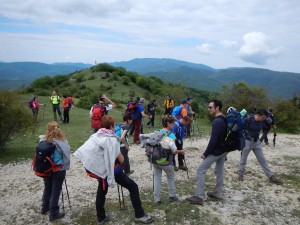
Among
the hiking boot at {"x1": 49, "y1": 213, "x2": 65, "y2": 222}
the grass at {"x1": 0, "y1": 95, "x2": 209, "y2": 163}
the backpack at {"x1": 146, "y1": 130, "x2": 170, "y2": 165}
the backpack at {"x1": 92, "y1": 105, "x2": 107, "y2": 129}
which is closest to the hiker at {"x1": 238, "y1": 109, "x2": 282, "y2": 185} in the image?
the backpack at {"x1": 146, "y1": 130, "x2": 170, "y2": 165}

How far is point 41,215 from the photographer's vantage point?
6633mm

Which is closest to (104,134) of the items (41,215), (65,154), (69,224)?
(65,154)

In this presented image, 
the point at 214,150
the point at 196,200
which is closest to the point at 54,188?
the point at 196,200

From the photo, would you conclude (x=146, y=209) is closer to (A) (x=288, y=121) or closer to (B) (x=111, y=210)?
(B) (x=111, y=210)

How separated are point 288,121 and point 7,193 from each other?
65.9ft

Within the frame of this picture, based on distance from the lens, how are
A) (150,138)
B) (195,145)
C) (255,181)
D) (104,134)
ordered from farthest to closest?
(195,145), (255,181), (150,138), (104,134)

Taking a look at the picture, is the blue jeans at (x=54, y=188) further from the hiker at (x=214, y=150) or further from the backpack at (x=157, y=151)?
the hiker at (x=214, y=150)

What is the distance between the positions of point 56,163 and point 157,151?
2.21m

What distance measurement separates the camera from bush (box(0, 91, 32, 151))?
451 inches

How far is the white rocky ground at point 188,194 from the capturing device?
6.69m

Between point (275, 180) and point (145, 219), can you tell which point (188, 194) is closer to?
point (145, 219)

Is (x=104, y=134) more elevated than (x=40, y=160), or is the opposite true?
(x=104, y=134)

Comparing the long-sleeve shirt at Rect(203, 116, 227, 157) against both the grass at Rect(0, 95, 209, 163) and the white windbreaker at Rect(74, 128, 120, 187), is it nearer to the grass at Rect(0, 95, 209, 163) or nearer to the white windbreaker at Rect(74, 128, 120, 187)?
the white windbreaker at Rect(74, 128, 120, 187)

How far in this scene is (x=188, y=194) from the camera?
308 inches
